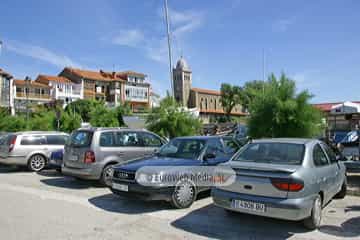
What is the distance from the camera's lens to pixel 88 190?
8.41 metres

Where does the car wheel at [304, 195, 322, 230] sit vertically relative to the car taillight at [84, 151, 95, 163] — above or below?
below

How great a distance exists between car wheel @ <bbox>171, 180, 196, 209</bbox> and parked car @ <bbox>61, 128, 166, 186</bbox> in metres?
2.53

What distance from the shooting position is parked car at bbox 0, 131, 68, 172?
1156 cm

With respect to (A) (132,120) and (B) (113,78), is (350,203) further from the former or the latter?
(B) (113,78)

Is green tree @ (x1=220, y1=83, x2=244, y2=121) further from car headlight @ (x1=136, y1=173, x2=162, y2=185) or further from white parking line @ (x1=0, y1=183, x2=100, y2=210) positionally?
car headlight @ (x1=136, y1=173, x2=162, y2=185)

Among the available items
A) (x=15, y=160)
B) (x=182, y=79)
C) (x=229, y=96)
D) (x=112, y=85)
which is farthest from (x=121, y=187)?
(x=182, y=79)

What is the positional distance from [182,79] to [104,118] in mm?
67226

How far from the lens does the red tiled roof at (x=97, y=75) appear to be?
71938 millimetres

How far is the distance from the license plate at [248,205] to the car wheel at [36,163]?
380 inches

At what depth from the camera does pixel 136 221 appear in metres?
5.55

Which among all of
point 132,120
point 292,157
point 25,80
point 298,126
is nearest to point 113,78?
point 25,80

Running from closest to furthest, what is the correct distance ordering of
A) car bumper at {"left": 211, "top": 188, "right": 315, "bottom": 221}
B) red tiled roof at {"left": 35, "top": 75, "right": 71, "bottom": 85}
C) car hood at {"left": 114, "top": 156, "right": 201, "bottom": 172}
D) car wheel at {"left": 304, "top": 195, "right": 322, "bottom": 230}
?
car bumper at {"left": 211, "top": 188, "right": 315, "bottom": 221} < car wheel at {"left": 304, "top": 195, "right": 322, "bottom": 230} < car hood at {"left": 114, "top": 156, "right": 201, "bottom": 172} < red tiled roof at {"left": 35, "top": 75, "right": 71, "bottom": 85}

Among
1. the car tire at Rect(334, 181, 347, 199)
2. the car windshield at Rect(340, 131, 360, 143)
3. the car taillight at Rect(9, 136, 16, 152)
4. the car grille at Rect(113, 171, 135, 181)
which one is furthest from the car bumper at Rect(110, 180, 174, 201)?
the car windshield at Rect(340, 131, 360, 143)

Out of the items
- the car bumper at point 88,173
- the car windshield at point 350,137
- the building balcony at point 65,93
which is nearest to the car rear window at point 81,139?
the car bumper at point 88,173
